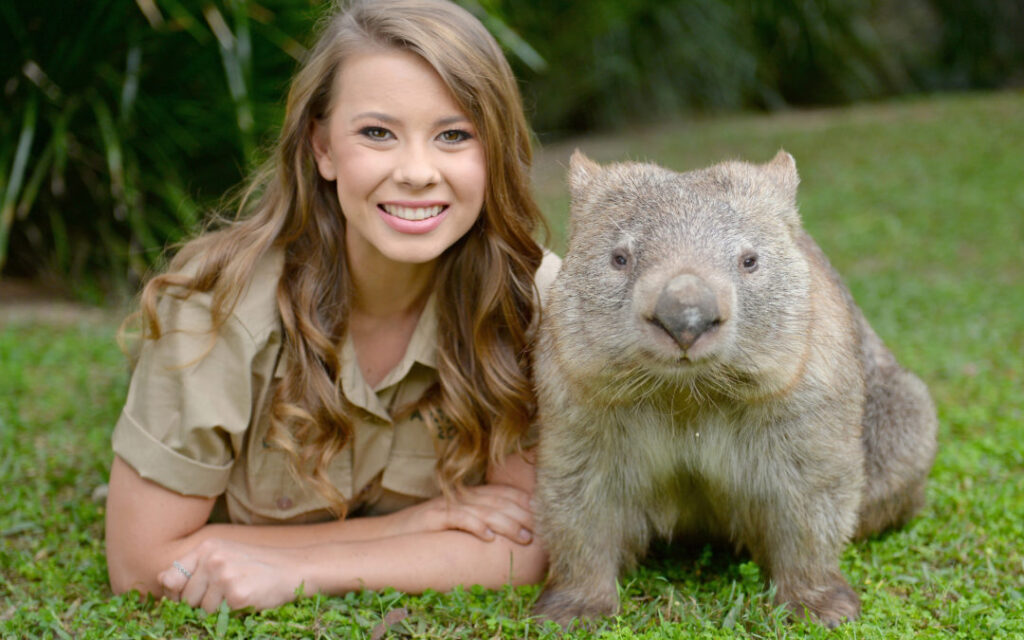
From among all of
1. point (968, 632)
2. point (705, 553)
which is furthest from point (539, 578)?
point (968, 632)

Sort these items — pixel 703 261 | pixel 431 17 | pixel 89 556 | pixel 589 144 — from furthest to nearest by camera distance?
pixel 589 144, pixel 89 556, pixel 431 17, pixel 703 261

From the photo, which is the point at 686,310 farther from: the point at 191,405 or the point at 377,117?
the point at 191,405

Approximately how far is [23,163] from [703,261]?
4.27 meters

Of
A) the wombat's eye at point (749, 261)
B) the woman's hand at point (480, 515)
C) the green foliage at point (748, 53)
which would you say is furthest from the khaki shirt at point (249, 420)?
the green foliage at point (748, 53)

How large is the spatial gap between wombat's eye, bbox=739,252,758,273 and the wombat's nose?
0.26 m

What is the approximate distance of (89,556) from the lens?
316cm

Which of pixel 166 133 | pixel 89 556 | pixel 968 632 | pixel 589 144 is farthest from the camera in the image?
pixel 589 144

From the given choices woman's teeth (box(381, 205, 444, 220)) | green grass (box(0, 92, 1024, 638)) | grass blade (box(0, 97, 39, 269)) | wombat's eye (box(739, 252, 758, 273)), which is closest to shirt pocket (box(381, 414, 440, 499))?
green grass (box(0, 92, 1024, 638))

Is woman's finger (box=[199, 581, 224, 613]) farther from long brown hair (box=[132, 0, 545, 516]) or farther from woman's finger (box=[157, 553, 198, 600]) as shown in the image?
long brown hair (box=[132, 0, 545, 516])

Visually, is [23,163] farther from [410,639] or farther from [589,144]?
[589,144]

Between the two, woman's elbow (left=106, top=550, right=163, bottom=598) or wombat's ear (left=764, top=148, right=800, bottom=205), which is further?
woman's elbow (left=106, top=550, right=163, bottom=598)

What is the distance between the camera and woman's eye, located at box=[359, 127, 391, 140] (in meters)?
2.84

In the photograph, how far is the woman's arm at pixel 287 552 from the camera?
2836 millimetres

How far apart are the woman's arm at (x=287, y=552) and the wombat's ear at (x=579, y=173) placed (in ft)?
3.20
